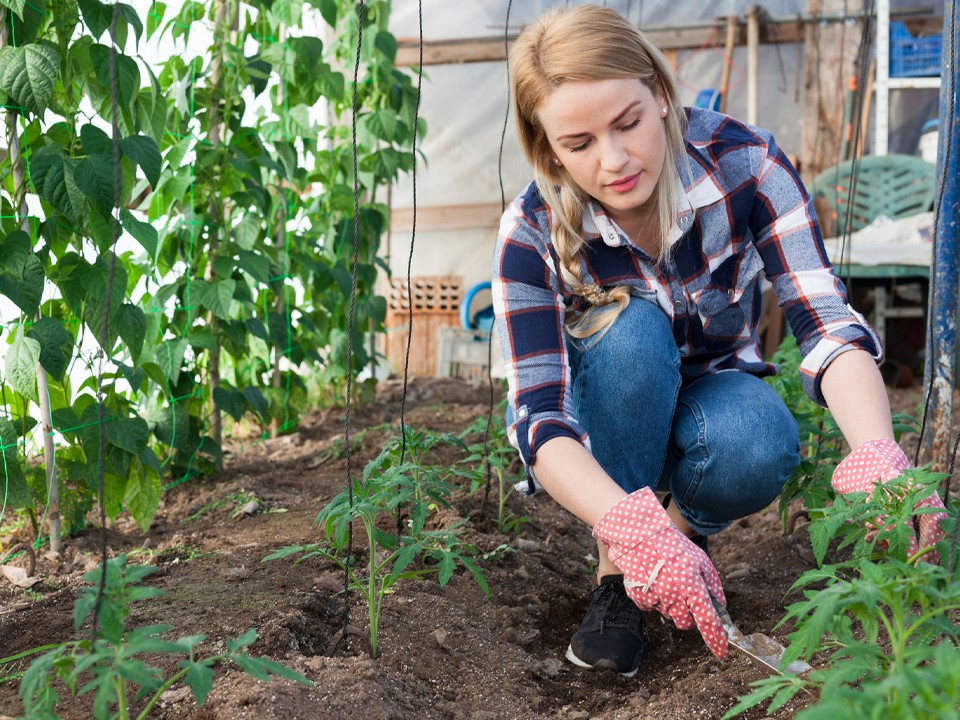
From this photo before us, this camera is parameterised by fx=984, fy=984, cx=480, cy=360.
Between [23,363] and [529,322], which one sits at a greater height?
[529,322]

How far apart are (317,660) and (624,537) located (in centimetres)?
53

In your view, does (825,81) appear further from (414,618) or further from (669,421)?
(414,618)

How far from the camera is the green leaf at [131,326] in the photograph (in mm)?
2055

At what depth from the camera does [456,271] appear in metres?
5.99

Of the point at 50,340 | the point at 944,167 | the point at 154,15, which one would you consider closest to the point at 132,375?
the point at 50,340

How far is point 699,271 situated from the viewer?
6.29 feet

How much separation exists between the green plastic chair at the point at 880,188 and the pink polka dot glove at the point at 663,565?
4.21m

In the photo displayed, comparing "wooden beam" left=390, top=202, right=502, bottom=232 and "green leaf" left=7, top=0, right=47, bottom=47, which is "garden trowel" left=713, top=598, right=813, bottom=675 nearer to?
"green leaf" left=7, top=0, right=47, bottom=47

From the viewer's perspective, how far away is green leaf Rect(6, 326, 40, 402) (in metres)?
1.88

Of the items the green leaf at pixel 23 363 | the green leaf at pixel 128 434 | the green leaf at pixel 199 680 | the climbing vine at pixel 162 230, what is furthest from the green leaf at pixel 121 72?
the green leaf at pixel 199 680

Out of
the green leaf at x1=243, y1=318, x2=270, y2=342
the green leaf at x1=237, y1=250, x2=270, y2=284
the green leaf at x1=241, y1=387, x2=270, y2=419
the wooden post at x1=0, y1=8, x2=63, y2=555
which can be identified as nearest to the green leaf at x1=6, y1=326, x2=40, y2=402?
the wooden post at x1=0, y1=8, x2=63, y2=555

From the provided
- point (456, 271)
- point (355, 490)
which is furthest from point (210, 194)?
point (456, 271)

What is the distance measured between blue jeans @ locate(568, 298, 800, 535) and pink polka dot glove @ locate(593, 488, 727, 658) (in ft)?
1.52

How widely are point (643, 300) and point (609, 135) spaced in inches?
16.1
